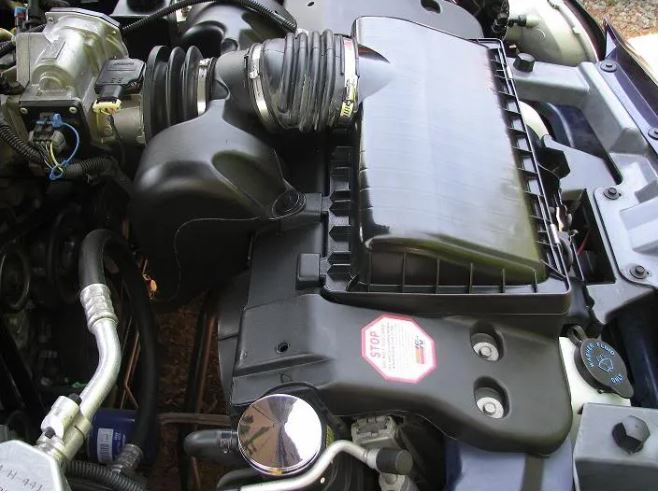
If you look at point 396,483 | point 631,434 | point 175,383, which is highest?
point 631,434

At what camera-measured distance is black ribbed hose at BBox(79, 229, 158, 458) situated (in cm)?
120

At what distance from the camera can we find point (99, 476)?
94 cm

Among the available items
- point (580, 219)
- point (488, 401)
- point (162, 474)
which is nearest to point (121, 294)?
point (162, 474)

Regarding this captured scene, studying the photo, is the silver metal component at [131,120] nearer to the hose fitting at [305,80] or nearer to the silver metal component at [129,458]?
the hose fitting at [305,80]

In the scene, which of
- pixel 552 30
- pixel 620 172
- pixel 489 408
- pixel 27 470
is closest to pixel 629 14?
pixel 552 30

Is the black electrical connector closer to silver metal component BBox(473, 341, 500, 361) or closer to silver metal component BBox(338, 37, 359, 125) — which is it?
silver metal component BBox(338, 37, 359, 125)

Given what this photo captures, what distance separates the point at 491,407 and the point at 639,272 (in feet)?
1.49

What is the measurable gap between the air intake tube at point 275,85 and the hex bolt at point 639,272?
22.9 inches

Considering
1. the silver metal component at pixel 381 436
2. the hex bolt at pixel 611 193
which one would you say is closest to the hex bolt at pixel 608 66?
the hex bolt at pixel 611 193

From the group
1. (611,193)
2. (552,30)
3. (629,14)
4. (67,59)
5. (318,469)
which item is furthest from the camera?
(629,14)

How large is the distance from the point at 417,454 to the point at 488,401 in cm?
17

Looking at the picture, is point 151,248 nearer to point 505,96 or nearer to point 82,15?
point 82,15

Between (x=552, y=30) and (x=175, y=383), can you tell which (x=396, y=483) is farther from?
(x=552, y=30)

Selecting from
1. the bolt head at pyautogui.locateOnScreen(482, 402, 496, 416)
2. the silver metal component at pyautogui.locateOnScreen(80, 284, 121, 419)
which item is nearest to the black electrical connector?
the silver metal component at pyautogui.locateOnScreen(80, 284, 121, 419)
